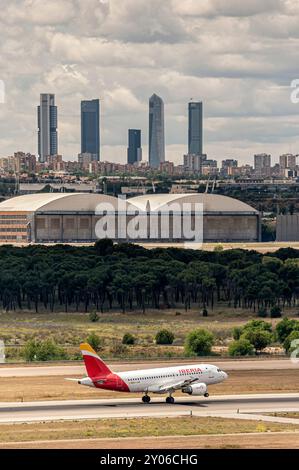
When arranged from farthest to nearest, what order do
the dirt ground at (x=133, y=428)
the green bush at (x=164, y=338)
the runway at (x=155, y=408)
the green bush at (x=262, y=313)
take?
the green bush at (x=262, y=313)
the green bush at (x=164, y=338)
the runway at (x=155, y=408)
the dirt ground at (x=133, y=428)

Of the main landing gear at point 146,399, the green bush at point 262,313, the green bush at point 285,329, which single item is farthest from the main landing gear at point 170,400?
the green bush at point 262,313

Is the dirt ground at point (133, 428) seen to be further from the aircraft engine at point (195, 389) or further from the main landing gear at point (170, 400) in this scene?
the aircraft engine at point (195, 389)

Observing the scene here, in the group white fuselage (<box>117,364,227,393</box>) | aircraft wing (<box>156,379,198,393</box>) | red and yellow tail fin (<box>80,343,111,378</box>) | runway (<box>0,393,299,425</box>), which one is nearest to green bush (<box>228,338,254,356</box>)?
runway (<box>0,393,299,425</box>)

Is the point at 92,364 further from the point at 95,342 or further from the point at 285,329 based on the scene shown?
the point at 285,329

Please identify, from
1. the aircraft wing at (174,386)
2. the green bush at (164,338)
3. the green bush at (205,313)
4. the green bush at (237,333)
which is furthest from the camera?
the green bush at (205,313)

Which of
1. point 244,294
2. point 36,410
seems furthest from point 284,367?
point 244,294

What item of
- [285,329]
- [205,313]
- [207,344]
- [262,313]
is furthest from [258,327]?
[205,313]

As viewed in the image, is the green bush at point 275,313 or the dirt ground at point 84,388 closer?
the dirt ground at point 84,388
